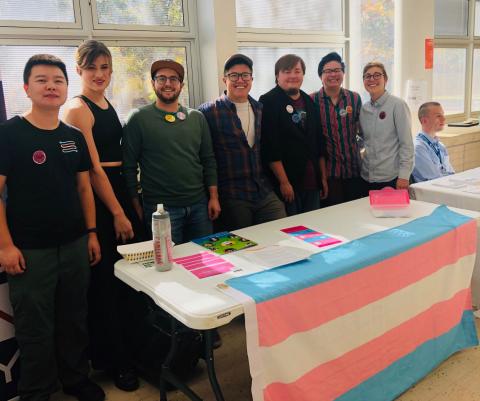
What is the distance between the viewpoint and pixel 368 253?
1877 mm

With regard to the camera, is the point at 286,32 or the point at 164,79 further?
the point at 286,32

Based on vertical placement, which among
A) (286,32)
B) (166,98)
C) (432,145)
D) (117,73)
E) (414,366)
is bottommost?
(414,366)

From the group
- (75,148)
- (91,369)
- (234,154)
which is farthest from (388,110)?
(91,369)

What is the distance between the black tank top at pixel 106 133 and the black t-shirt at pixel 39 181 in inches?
7.5

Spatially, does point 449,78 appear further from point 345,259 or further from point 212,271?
point 212,271

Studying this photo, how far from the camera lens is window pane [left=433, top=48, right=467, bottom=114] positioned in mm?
5352

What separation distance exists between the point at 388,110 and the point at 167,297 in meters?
2.03

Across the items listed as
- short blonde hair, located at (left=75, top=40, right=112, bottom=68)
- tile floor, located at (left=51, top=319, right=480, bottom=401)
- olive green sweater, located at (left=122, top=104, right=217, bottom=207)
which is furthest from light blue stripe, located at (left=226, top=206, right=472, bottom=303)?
short blonde hair, located at (left=75, top=40, right=112, bottom=68)

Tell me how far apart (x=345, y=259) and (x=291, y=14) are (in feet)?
8.98

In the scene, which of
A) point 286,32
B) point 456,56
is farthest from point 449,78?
point 286,32

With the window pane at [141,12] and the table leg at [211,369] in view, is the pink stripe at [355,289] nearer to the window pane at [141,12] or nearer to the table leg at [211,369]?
the table leg at [211,369]

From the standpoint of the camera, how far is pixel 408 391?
211 cm

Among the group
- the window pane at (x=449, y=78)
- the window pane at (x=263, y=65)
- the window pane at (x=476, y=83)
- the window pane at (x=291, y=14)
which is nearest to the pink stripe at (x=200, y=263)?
the window pane at (x=263, y=65)

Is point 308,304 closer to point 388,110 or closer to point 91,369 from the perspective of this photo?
point 91,369
